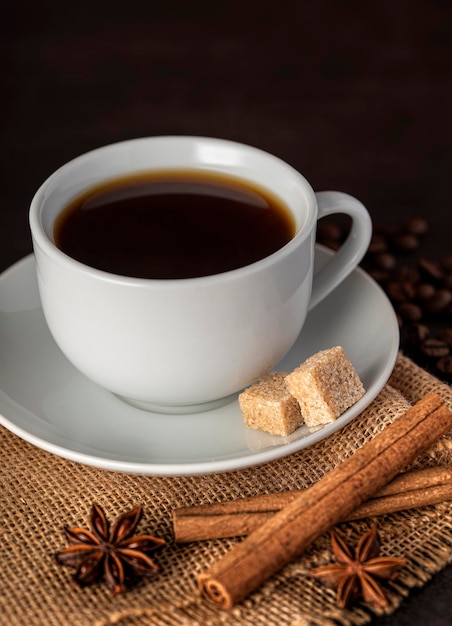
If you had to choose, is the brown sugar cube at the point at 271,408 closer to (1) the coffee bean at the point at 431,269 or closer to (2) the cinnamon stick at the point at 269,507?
(2) the cinnamon stick at the point at 269,507

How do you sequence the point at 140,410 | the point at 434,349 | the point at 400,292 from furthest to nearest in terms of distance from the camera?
the point at 400,292 → the point at 434,349 → the point at 140,410

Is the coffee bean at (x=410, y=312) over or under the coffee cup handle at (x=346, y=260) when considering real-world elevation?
under

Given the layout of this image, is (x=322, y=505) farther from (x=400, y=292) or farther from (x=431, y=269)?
(x=431, y=269)

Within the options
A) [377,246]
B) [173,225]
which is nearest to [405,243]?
[377,246]

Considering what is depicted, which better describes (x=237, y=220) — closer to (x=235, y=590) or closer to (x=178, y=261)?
(x=178, y=261)

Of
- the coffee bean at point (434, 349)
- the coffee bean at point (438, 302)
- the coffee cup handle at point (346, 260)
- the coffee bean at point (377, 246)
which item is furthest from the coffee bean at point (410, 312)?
the coffee cup handle at point (346, 260)

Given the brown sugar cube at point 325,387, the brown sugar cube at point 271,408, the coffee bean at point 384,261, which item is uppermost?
the brown sugar cube at point 325,387

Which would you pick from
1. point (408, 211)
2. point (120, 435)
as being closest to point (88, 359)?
point (120, 435)
